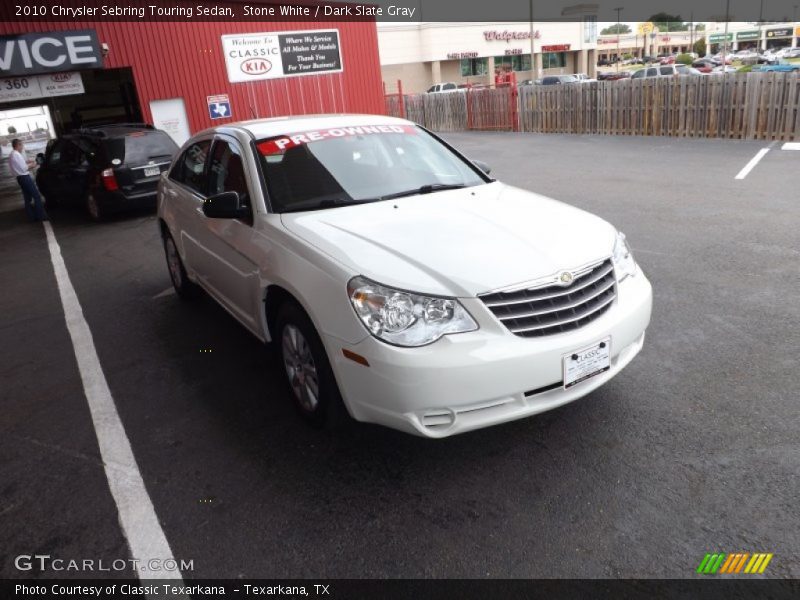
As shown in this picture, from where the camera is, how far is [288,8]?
1708 cm

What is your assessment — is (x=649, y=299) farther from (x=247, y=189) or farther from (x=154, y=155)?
(x=154, y=155)

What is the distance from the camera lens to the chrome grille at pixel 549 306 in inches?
107

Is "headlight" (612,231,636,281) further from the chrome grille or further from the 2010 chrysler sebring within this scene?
the chrome grille

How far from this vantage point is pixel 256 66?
16609mm

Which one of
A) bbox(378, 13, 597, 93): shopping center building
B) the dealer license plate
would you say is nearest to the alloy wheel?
the dealer license plate

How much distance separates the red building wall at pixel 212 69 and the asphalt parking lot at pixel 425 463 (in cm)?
1149

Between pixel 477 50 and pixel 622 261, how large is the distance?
166 feet

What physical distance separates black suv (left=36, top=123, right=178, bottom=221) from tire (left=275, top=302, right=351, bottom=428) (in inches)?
321

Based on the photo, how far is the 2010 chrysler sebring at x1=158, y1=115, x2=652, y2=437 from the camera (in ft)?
8.75

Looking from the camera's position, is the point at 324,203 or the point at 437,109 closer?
the point at 324,203

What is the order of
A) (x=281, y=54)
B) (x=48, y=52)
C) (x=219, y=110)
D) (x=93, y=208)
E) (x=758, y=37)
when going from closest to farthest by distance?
(x=93, y=208)
(x=48, y=52)
(x=219, y=110)
(x=281, y=54)
(x=758, y=37)

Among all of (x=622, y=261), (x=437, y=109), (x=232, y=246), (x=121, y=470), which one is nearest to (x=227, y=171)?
(x=232, y=246)

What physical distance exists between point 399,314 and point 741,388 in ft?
7.18

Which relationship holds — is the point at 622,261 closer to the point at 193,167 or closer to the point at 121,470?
the point at 121,470
